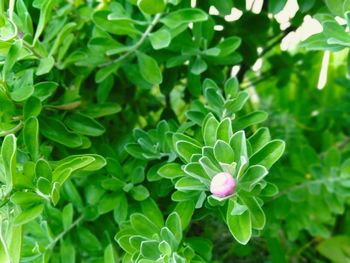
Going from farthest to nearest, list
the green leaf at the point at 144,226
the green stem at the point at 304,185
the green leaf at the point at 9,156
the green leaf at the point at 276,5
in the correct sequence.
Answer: the green stem at the point at 304,185 → the green leaf at the point at 276,5 → the green leaf at the point at 144,226 → the green leaf at the point at 9,156

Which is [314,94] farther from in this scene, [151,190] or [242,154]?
[242,154]

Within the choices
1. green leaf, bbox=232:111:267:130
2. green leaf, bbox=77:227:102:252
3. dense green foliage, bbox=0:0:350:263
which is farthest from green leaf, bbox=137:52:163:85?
green leaf, bbox=77:227:102:252

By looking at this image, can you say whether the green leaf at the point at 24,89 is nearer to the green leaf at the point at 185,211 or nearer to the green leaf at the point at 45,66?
the green leaf at the point at 45,66

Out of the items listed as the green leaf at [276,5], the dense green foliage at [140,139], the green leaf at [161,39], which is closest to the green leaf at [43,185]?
the dense green foliage at [140,139]

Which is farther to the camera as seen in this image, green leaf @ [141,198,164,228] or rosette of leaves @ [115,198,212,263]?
green leaf @ [141,198,164,228]

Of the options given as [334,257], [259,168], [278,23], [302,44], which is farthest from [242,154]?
[334,257]

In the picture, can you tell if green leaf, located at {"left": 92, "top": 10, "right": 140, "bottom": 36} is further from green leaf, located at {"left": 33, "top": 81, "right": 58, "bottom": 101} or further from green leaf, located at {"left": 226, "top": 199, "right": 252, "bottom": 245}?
green leaf, located at {"left": 226, "top": 199, "right": 252, "bottom": 245}

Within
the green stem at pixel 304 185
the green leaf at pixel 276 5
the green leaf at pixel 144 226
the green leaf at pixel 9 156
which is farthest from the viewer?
the green stem at pixel 304 185
